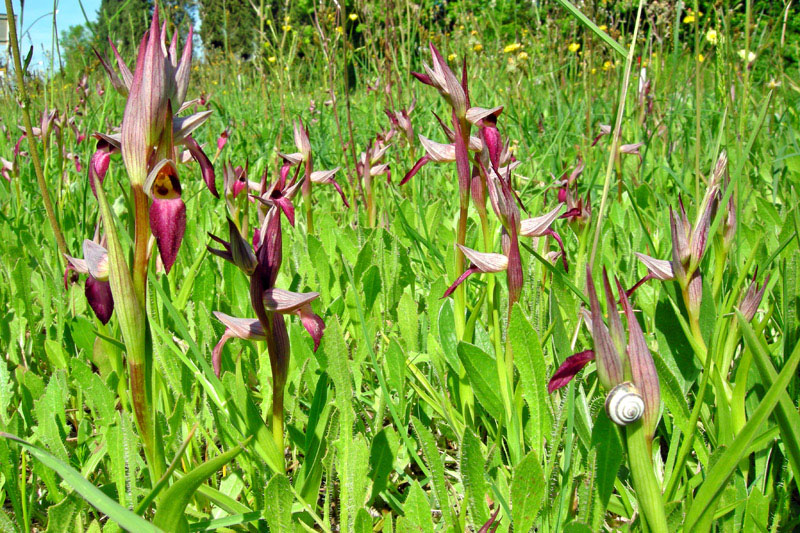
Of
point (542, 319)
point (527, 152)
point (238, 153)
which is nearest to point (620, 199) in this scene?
point (527, 152)

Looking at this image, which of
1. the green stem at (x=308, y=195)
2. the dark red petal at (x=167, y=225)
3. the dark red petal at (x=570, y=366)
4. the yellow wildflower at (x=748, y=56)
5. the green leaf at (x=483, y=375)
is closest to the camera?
the dark red petal at (x=570, y=366)

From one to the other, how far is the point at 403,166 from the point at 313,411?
98.6 inches

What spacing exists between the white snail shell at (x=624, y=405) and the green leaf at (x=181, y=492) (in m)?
0.43

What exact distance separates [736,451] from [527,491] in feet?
0.89

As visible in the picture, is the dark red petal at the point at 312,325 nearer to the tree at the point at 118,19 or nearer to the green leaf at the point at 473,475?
the green leaf at the point at 473,475

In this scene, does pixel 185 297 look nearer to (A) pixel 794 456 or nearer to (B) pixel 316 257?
(B) pixel 316 257

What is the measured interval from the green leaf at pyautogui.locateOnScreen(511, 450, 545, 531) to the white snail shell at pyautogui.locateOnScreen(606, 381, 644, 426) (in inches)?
6.8

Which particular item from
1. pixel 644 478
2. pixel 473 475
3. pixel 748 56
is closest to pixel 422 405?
pixel 473 475

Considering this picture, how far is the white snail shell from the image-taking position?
644 mm

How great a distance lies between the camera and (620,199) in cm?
248

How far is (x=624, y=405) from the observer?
2.11 ft

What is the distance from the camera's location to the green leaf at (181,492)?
28.5 inches

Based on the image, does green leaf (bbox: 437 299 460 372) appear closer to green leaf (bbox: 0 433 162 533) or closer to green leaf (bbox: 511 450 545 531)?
green leaf (bbox: 511 450 545 531)

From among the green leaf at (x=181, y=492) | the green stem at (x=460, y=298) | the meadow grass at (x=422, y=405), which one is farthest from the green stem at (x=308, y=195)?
the green leaf at (x=181, y=492)
